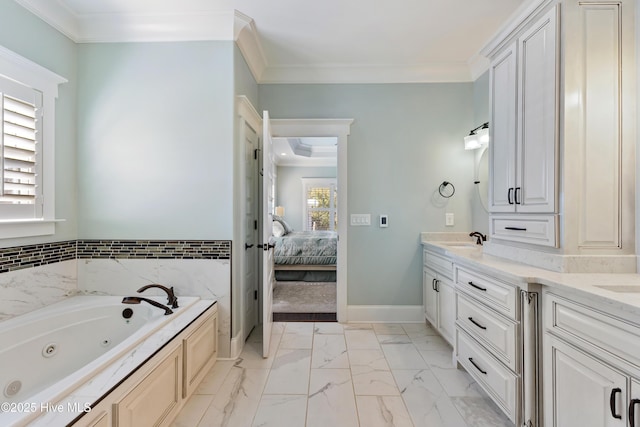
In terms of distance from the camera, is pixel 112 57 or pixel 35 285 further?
pixel 112 57

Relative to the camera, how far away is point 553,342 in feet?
4.28

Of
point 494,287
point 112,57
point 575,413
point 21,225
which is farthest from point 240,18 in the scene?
point 575,413

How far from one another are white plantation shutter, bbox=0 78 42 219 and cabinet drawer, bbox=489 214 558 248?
3.16 meters

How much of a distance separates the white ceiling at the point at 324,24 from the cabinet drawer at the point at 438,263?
1938mm

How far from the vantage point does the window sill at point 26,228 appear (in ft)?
5.71

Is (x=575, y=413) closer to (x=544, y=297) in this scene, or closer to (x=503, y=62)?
(x=544, y=297)

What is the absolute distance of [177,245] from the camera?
7.47ft

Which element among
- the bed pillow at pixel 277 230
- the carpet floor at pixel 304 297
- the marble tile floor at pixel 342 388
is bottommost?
the marble tile floor at pixel 342 388

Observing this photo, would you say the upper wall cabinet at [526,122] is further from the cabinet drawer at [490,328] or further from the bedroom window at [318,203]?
the bedroom window at [318,203]

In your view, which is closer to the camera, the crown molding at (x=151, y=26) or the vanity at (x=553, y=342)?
the vanity at (x=553, y=342)

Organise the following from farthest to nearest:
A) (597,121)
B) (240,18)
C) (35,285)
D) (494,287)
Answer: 1. (240,18)
2. (35,285)
3. (494,287)
4. (597,121)

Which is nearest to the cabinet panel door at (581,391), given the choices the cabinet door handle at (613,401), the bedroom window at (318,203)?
the cabinet door handle at (613,401)

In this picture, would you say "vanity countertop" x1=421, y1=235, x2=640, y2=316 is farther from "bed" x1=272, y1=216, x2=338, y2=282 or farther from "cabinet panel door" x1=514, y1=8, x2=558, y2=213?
"bed" x1=272, y1=216, x2=338, y2=282

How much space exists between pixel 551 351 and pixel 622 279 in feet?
1.57
